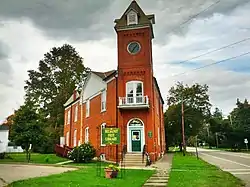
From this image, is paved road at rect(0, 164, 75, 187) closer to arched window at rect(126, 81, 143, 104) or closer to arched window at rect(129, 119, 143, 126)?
arched window at rect(129, 119, 143, 126)

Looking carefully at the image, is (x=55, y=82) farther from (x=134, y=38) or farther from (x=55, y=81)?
(x=134, y=38)

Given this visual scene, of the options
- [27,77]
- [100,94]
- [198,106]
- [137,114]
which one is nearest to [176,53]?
[137,114]

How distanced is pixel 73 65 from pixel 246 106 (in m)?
38.3

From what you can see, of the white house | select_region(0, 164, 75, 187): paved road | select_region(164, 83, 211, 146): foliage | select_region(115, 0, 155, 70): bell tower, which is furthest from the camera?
select_region(164, 83, 211, 146): foliage

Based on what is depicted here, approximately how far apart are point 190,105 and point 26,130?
2714 centimetres

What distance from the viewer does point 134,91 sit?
22.5m

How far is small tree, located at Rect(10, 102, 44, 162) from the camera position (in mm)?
23234

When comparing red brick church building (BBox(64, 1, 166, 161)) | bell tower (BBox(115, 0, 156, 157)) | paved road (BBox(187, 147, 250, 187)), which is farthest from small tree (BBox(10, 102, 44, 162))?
paved road (BBox(187, 147, 250, 187))

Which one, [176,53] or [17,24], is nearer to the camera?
[17,24]

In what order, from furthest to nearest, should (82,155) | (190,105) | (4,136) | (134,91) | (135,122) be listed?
(190,105) → (4,136) → (134,91) → (135,122) → (82,155)

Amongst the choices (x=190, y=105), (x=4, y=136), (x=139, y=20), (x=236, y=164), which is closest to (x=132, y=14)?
(x=139, y=20)

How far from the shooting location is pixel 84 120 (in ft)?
98.5

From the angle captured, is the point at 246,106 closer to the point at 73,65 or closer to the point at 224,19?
the point at 73,65

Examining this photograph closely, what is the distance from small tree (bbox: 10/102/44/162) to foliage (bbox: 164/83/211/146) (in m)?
→ 24.2
